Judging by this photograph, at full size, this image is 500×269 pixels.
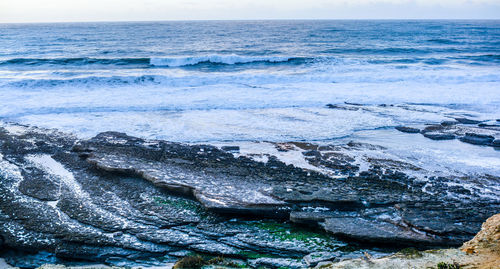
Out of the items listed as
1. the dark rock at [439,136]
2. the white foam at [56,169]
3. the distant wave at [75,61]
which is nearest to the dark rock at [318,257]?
the white foam at [56,169]

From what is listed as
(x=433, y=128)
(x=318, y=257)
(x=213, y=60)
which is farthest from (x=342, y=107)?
(x=213, y=60)

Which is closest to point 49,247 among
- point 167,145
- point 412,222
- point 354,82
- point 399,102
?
point 167,145

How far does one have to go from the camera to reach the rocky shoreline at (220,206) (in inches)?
204

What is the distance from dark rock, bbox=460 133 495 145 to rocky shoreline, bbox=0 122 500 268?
100 inches

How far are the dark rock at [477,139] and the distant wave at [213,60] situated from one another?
18144mm

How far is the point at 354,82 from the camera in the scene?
771 inches

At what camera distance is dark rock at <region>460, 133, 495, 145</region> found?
955 centimetres

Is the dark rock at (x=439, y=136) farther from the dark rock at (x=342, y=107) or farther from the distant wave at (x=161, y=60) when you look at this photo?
the distant wave at (x=161, y=60)

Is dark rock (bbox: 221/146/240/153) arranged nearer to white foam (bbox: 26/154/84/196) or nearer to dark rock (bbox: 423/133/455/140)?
white foam (bbox: 26/154/84/196)

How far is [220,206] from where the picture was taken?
6059 mm

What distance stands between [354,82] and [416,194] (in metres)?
13.7

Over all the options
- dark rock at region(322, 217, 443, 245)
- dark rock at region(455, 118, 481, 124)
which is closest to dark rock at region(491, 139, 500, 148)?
dark rock at region(455, 118, 481, 124)

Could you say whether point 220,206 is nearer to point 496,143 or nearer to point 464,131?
point 496,143

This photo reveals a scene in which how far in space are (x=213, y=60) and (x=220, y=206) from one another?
22538 millimetres
